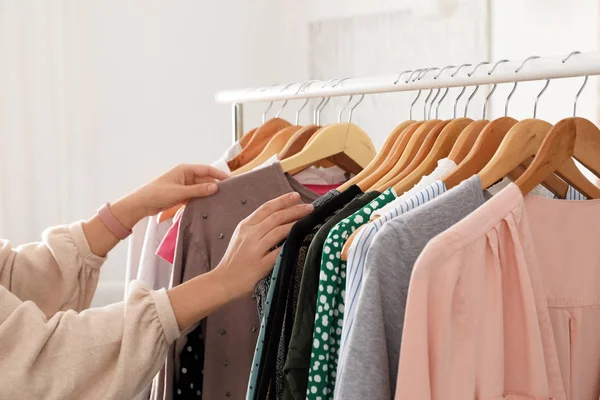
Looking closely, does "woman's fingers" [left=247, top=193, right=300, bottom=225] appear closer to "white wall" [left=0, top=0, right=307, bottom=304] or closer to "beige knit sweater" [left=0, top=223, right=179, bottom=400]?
"beige knit sweater" [left=0, top=223, right=179, bottom=400]

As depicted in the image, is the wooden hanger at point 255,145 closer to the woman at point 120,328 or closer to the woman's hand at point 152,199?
the woman's hand at point 152,199

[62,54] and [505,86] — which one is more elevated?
[62,54]

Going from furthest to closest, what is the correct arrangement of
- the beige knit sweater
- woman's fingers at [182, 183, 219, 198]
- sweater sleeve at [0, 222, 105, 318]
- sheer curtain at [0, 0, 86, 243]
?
sheer curtain at [0, 0, 86, 243] < sweater sleeve at [0, 222, 105, 318] < woman's fingers at [182, 183, 219, 198] < the beige knit sweater

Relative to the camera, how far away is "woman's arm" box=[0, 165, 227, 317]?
1.43 m

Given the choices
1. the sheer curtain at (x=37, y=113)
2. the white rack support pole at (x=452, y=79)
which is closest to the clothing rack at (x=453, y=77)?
the white rack support pole at (x=452, y=79)

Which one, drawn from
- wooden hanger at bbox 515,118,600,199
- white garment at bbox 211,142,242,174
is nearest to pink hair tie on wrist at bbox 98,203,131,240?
white garment at bbox 211,142,242,174

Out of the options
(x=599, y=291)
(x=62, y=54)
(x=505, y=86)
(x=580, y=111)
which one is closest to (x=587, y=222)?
(x=599, y=291)

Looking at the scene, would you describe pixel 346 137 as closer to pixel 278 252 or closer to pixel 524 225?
pixel 278 252

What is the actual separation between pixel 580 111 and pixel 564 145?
65.7 inches

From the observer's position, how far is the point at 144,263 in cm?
149

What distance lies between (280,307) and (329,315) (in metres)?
0.12

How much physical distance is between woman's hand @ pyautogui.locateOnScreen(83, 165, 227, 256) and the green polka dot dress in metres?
0.41

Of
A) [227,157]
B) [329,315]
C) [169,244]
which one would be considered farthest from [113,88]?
[329,315]

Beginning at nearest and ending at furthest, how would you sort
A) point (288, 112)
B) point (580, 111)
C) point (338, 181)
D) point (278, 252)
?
1. point (278, 252)
2. point (338, 181)
3. point (580, 111)
4. point (288, 112)
